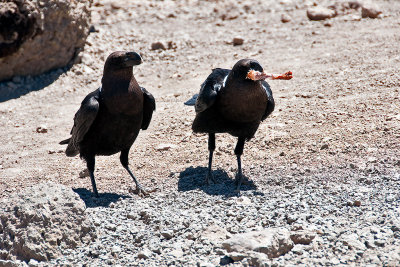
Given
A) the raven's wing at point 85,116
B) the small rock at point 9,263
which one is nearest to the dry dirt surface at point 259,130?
the small rock at point 9,263

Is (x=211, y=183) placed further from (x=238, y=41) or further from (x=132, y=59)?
(x=238, y=41)

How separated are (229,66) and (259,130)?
2.64 metres

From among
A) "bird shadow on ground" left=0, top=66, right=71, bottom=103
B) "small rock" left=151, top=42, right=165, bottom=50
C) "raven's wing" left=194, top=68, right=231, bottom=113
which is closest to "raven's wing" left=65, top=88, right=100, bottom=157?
"raven's wing" left=194, top=68, right=231, bottom=113

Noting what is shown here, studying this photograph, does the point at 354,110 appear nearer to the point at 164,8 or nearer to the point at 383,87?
the point at 383,87

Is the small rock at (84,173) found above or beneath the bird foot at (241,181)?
beneath

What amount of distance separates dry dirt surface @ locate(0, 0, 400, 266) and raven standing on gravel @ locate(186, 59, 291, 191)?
0.60 meters

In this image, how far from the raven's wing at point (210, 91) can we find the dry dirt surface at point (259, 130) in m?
0.90

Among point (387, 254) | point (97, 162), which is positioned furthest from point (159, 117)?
point (387, 254)

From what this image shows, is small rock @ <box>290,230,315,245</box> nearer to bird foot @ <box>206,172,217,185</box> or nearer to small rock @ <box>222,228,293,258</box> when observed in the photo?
small rock @ <box>222,228,293,258</box>

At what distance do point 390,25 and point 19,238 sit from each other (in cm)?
836

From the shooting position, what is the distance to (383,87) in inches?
336

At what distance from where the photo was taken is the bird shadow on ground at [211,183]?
20.9 feet

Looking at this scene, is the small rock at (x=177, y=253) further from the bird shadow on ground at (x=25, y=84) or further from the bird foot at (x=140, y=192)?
the bird shadow on ground at (x=25, y=84)

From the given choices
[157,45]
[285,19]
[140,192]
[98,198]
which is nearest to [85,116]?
[98,198]
